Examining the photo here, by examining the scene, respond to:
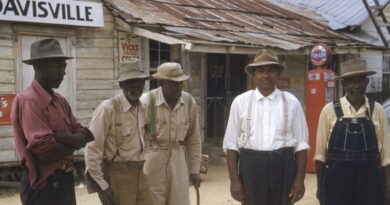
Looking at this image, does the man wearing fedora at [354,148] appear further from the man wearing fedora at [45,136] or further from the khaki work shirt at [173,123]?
the man wearing fedora at [45,136]

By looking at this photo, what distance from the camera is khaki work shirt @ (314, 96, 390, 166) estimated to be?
4.02 metres

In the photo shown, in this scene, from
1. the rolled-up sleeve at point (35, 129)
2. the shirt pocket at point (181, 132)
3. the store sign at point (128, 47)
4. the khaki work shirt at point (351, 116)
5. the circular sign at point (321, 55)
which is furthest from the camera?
the store sign at point (128, 47)

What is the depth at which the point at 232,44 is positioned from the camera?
9.38m

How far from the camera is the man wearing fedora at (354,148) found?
3957 mm

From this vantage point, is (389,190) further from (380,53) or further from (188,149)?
(380,53)

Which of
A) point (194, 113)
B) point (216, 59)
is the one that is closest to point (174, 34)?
point (216, 59)

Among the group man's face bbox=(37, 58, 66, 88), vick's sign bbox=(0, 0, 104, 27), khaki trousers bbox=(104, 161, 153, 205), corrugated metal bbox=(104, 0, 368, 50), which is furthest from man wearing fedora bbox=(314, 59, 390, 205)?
vick's sign bbox=(0, 0, 104, 27)

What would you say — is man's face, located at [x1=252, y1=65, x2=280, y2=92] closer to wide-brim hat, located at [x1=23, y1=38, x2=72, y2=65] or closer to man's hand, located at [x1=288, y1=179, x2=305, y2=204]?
man's hand, located at [x1=288, y1=179, x2=305, y2=204]

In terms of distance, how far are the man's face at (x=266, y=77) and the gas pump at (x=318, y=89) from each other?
5512mm

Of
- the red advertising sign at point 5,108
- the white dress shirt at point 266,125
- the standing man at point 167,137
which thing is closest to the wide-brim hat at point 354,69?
the white dress shirt at point 266,125

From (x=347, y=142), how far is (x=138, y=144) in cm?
154

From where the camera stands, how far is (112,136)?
3.94 meters

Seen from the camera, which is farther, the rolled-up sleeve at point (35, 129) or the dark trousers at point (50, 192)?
the dark trousers at point (50, 192)

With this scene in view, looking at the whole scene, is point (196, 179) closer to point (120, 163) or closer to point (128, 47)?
point (120, 163)
